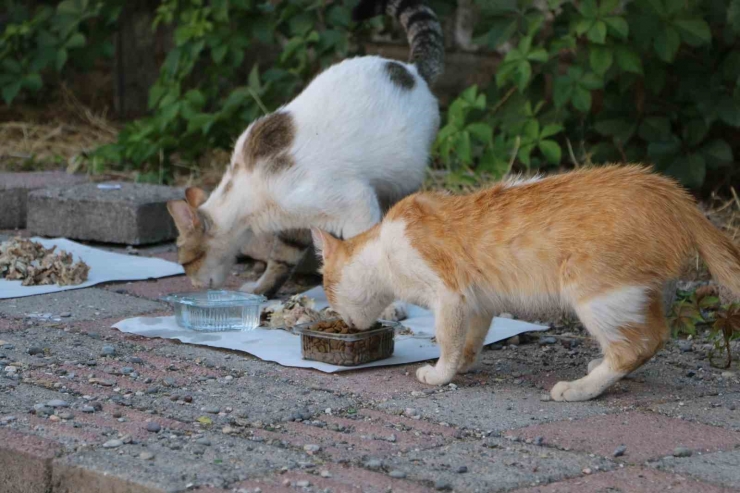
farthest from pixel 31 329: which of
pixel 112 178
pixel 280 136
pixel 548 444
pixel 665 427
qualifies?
pixel 112 178

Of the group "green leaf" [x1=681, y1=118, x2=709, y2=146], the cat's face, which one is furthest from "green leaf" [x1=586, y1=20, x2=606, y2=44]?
the cat's face

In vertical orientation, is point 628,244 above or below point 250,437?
above

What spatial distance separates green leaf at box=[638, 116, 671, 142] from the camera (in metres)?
6.22

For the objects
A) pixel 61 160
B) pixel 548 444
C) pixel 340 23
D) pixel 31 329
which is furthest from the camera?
pixel 61 160

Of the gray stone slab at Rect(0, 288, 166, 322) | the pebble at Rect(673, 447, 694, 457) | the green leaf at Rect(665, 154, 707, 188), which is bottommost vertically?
the gray stone slab at Rect(0, 288, 166, 322)

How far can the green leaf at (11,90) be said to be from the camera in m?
7.93

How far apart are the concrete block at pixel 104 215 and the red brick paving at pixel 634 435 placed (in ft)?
11.6

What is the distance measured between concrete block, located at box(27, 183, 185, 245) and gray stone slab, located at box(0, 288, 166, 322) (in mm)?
1086

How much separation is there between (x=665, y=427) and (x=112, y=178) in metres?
5.14

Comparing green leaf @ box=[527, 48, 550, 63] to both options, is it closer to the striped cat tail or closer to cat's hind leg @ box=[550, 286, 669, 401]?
the striped cat tail

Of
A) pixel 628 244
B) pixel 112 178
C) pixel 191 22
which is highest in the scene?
pixel 191 22

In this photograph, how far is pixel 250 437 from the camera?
9.60ft

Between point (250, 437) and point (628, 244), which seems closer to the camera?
point (250, 437)

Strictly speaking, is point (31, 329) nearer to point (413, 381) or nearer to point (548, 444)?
point (413, 381)
